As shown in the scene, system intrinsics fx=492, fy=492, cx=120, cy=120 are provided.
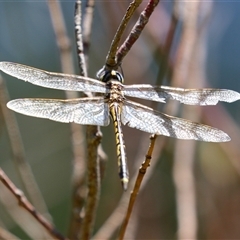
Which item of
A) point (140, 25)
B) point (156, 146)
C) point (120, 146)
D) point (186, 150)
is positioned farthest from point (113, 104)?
point (186, 150)

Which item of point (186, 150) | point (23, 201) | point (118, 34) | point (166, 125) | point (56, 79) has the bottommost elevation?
point (186, 150)

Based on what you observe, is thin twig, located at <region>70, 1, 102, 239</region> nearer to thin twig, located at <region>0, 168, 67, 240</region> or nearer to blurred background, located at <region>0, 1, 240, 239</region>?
thin twig, located at <region>0, 168, 67, 240</region>

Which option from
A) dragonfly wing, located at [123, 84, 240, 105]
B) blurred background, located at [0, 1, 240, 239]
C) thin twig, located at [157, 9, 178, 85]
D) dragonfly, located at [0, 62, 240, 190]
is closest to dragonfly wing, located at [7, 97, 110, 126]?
dragonfly, located at [0, 62, 240, 190]

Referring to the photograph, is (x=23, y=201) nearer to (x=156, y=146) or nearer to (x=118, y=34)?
(x=118, y=34)

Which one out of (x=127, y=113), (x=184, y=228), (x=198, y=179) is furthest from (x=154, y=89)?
(x=198, y=179)

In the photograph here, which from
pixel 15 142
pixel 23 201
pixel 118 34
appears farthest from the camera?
pixel 15 142

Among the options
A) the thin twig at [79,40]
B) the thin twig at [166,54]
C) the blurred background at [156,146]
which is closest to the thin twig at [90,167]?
the thin twig at [79,40]
